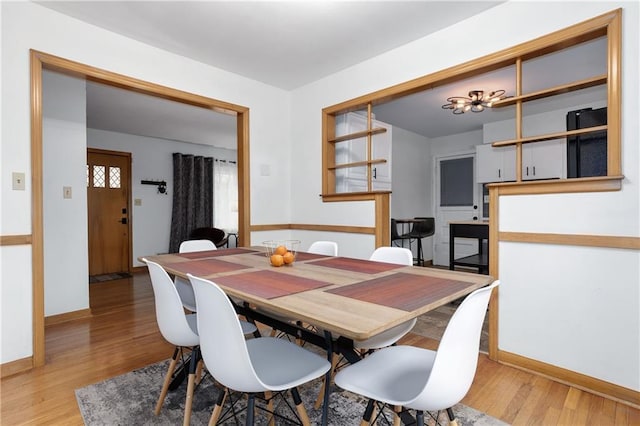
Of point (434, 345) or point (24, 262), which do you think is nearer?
point (24, 262)

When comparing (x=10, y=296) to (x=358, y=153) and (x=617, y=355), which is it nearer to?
(x=358, y=153)

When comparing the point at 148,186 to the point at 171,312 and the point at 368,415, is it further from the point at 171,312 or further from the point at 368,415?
the point at 368,415

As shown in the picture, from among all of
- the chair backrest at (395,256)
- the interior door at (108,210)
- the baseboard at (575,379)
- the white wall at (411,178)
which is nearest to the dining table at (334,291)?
the chair backrest at (395,256)

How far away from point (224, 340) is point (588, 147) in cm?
241

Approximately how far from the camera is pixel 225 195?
279 inches

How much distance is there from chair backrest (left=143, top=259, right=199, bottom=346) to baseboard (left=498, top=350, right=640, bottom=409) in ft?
6.79

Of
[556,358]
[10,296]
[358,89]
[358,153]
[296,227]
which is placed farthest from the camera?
[296,227]

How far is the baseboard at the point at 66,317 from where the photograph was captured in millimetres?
3117

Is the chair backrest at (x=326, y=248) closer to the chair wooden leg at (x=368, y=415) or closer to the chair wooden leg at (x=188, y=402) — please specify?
the chair wooden leg at (x=188, y=402)

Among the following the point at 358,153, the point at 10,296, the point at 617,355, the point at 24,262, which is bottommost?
the point at 617,355

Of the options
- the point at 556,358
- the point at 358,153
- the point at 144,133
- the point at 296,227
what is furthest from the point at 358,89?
the point at 144,133

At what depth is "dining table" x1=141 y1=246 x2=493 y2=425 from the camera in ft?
3.23

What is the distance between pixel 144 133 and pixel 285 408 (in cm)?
554

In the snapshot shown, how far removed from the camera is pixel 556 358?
2059mm
